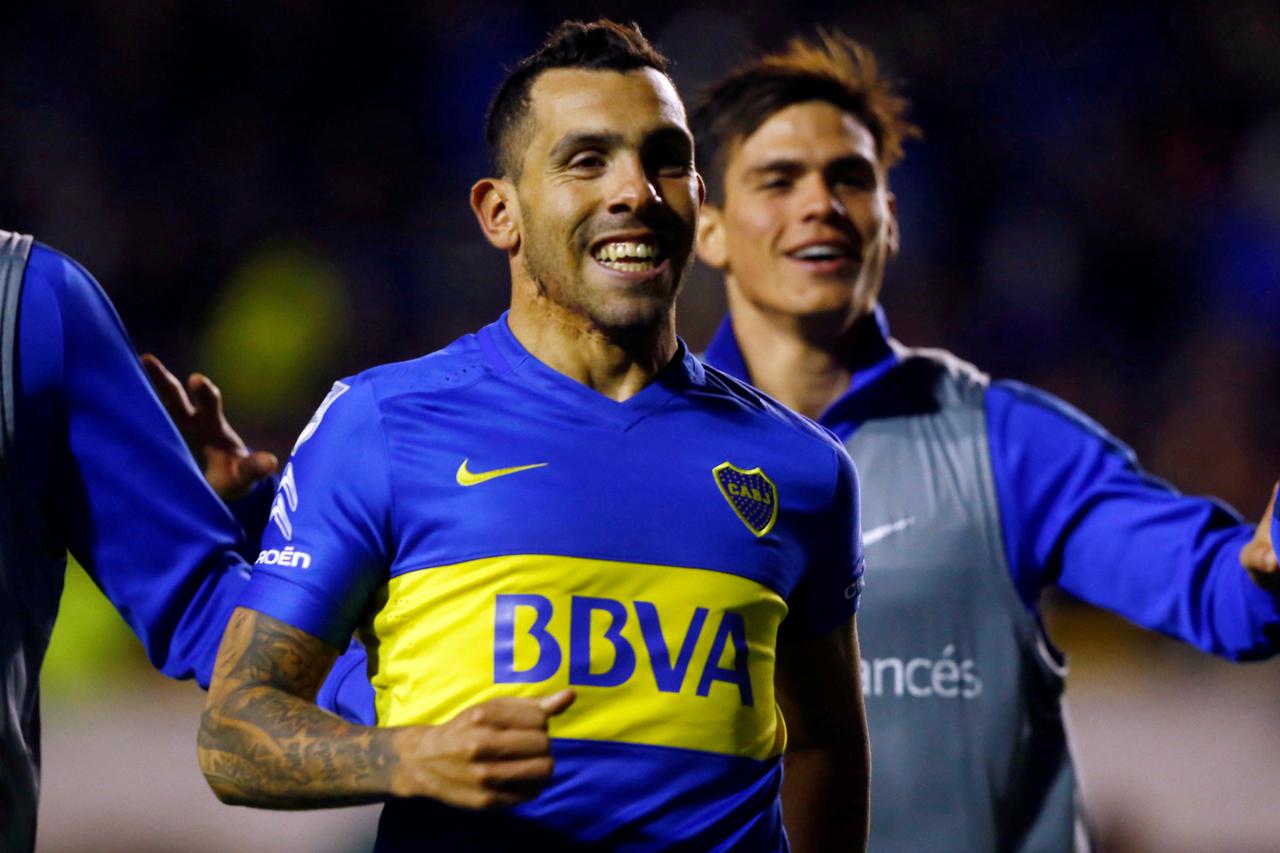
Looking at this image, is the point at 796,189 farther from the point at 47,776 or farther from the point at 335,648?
the point at 47,776

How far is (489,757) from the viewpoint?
190 centimetres

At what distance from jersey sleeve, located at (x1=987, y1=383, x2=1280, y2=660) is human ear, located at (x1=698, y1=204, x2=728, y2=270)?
744mm

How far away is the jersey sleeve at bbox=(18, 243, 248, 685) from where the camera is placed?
2.51m

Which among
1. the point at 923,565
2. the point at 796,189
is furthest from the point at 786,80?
the point at 923,565

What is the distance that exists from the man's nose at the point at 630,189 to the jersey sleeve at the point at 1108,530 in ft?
5.25

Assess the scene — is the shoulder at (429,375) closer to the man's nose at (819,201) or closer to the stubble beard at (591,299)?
the stubble beard at (591,299)

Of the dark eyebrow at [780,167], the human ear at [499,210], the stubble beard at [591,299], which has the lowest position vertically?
the stubble beard at [591,299]

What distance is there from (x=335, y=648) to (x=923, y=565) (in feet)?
5.73

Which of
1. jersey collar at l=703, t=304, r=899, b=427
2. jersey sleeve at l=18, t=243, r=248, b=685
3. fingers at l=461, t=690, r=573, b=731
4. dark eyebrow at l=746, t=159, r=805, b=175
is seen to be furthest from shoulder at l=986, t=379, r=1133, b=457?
fingers at l=461, t=690, r=573, b=731

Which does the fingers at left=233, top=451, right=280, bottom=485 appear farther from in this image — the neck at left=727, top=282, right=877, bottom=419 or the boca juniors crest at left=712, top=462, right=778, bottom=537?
the neck at left=727, top=282, right=877, bottom=419

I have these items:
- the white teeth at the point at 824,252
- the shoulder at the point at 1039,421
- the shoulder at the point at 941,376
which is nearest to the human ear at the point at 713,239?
the white teeth at the point at 824,252

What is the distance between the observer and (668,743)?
2242 mm

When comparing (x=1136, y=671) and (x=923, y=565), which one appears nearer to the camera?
(x=923, y=565)

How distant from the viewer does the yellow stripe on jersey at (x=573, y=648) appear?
7.26 ft
